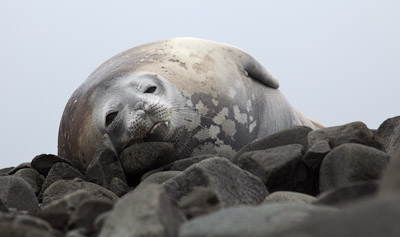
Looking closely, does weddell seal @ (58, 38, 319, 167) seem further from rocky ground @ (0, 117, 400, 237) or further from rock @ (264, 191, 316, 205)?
rock @ (264, 191, 316, 205)

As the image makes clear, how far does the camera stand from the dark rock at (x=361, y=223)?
103 centimetres

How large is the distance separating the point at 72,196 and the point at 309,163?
1153 mm

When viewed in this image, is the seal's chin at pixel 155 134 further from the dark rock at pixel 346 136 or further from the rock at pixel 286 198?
the rock at pixel 286 198

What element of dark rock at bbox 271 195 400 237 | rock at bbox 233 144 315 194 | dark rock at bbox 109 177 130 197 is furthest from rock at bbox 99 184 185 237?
dark rock at bbox 109 177 130 197

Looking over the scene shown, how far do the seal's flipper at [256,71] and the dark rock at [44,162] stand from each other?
164cm

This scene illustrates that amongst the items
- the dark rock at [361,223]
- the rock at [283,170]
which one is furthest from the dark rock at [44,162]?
the dark rock at [361,223]

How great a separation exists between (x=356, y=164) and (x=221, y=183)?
493 millimetres

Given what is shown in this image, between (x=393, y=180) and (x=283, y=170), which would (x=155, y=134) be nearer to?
(x=283, y=170)

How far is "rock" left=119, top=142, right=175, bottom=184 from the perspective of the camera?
3887 mm

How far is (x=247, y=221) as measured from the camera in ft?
4.41

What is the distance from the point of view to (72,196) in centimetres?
202

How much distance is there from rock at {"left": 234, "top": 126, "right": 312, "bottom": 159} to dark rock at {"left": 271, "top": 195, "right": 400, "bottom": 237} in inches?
85.1

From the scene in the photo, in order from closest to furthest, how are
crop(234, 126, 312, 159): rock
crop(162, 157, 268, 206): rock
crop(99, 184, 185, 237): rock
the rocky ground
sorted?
the rocky ground → crop(99, 184, 185, 237): rock → crop(162, 157, 268, 206): rock → crop(234, 126, 312, 159): rock

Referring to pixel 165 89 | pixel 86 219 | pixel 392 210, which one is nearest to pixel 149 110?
pixel 165 89
